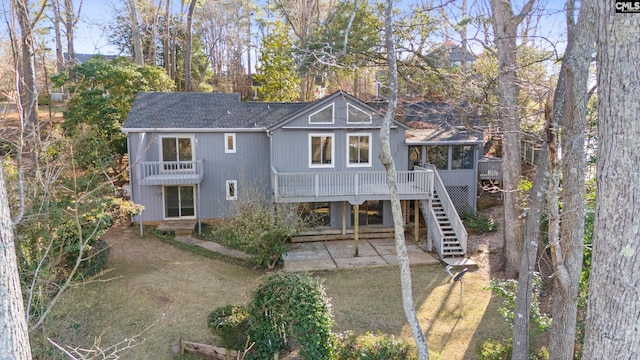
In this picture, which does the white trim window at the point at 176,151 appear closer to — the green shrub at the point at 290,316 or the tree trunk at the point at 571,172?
the green shrub at the point at 290,316

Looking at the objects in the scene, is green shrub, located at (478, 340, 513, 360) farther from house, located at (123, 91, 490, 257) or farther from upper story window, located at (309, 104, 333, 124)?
upper story window, located at (309, 104, 333, 124)

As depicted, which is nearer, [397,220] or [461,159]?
[397,220]

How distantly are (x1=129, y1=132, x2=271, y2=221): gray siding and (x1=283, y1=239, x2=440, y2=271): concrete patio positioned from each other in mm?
3659

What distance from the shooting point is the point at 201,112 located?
19.0m

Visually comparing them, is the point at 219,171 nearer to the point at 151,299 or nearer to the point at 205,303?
the point at 151,299

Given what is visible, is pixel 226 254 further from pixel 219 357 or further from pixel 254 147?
pixel 219 357

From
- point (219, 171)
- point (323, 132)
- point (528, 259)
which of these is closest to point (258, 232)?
point (323, 132)

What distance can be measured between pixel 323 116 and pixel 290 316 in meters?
10.6

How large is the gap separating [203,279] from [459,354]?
24.8ft

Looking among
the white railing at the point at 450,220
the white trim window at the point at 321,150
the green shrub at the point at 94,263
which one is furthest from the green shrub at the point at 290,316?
the white trim window at the point at 321,150

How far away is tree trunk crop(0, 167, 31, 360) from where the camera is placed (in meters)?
3.37

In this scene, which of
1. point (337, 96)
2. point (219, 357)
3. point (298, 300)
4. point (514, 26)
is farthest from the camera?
point (337, 96)

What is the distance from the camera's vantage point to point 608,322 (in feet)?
12.1

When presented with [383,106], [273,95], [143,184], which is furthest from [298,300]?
[273,95]
